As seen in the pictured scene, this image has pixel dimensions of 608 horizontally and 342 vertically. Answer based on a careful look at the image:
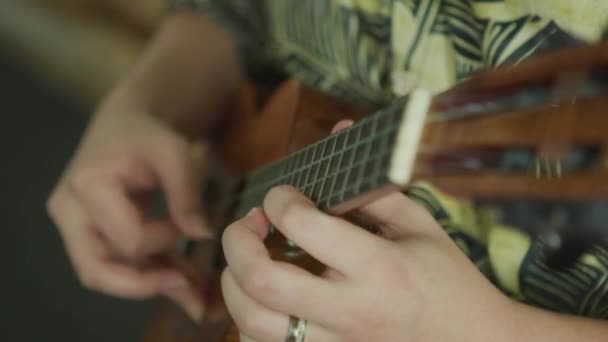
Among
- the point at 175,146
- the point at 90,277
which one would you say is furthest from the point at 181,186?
the point at 90,277

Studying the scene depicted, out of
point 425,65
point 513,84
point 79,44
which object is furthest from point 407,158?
point 79,44

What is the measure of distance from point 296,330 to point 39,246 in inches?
42.0

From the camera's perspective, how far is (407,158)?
0.35 metres

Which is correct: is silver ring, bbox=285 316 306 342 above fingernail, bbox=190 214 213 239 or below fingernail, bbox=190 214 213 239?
above

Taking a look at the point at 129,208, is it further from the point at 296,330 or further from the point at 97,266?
the point at 296,330

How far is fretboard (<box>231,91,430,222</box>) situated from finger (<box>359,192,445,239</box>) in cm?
3

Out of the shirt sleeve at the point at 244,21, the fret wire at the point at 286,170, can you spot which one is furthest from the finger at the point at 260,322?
the shirt sleeve at the point at 244,21

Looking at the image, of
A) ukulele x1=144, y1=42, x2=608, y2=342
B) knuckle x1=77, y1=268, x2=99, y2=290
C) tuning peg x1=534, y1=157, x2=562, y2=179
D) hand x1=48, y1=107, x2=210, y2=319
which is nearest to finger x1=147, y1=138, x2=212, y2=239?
hand x1=48, y1=107, x2=210, y2=319

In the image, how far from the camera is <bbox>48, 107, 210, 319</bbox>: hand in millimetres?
750

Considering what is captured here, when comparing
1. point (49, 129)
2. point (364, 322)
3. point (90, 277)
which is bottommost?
point (49, 129)

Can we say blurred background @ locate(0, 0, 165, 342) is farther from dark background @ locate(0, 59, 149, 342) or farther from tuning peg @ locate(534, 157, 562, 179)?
tuning peg @ locate(534, 157, 562, 179)

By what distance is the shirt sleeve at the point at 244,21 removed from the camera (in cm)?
Result: 83

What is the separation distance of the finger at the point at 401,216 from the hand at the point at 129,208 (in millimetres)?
348

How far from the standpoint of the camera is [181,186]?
2.44ft
